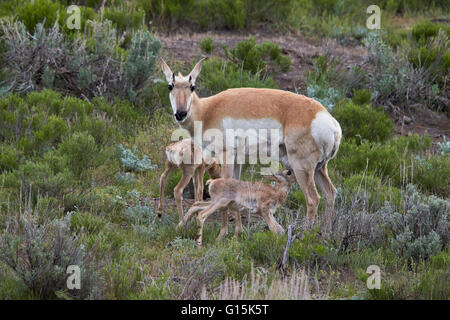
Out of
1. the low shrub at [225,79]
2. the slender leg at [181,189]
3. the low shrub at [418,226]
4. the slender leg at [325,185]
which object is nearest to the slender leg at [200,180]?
the slender leg at [181,189]

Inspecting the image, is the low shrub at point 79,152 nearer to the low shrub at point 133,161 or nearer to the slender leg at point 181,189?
the low shrub at point 133,161

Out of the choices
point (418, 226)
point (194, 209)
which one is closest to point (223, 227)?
point (194, 209)

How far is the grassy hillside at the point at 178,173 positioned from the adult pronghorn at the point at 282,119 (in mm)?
502

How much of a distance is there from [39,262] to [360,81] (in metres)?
9.34

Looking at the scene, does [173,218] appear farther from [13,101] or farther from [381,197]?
[13,101]

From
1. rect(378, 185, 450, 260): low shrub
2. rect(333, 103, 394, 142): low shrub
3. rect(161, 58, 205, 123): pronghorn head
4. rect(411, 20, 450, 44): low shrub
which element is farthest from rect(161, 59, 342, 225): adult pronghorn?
rect(411, 20, 450, 44): low shrub

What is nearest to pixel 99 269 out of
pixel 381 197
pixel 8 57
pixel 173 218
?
pixel 173 218

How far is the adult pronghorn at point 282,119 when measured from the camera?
320 inches

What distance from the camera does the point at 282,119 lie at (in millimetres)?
8328

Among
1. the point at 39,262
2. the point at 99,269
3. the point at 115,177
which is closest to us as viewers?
the point at 39,262

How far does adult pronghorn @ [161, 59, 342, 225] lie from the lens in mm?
8125

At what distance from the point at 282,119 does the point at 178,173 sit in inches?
87.2

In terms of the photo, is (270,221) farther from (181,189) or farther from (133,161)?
(133,161)

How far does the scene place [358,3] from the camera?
20578 mm
